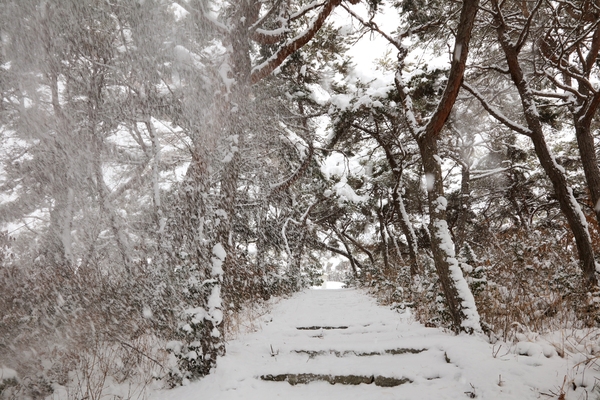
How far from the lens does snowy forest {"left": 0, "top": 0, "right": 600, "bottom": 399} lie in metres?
4.00

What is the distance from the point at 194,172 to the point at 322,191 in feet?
25.6

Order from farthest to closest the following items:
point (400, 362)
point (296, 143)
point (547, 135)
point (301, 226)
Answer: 1. point (301, 226)
2. point (547, 135)
3. point (296, 143)
4. point (400, 362)

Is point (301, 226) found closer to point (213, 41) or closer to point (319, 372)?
point (213, 41)

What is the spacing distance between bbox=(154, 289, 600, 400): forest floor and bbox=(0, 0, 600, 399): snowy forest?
42cm

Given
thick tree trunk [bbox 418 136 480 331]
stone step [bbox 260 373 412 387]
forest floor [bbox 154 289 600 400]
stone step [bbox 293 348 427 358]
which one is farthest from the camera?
thick tree trunk [bbox 418 136 480 331]

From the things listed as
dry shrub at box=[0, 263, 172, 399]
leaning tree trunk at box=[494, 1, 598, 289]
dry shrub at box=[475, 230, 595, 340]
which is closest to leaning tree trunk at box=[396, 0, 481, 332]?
dry shrub at box=[475, 230, 595, 340]

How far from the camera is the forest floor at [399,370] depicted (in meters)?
2.46

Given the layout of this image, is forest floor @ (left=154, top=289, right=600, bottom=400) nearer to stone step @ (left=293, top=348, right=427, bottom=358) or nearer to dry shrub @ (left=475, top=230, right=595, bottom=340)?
stone step @ (left=293, top=348, right=427, bottom=358)

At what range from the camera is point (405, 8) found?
700 centimetres

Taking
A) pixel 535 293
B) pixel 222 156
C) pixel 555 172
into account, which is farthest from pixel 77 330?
pixel 555 172

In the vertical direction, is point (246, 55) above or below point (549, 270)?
above

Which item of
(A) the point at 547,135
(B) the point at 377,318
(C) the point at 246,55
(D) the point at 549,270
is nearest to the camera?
(C) the point at 246,55

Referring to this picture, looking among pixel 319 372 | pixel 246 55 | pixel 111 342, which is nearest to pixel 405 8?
pixel 246 55

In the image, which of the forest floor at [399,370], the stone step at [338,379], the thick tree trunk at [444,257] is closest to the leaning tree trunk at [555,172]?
the thick tree trunk at [444,257]
